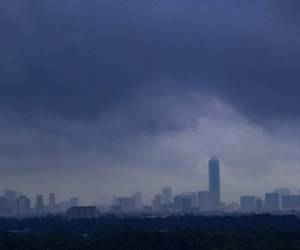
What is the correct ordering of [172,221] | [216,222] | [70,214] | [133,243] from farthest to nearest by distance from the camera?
[70,214]
[172,221]
[216,222]
[133,243]

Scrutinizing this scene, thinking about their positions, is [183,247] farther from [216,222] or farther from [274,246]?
[216,222]

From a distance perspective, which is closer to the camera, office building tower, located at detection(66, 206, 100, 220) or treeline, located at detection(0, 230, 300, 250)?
treeline, located at detection(0, 230, 300, 250)

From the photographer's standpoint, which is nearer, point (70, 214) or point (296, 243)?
point (296, 243)

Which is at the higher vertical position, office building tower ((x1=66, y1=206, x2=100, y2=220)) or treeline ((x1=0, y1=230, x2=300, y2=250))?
treeline ((x1=0, y1=230, x2=300, y2=250))

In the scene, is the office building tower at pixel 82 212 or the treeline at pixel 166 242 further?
the office building tower at pixel 82 212

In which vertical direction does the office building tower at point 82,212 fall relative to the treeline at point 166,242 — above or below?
below

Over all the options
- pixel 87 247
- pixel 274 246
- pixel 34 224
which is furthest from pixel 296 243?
pixel 34 224

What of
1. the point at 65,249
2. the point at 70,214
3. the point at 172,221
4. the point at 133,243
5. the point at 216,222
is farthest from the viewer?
the point at 70,214

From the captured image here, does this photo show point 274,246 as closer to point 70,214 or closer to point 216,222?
point 216,222

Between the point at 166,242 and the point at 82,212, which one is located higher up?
the point at 166,242

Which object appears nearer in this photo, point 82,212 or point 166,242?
point 166,242
